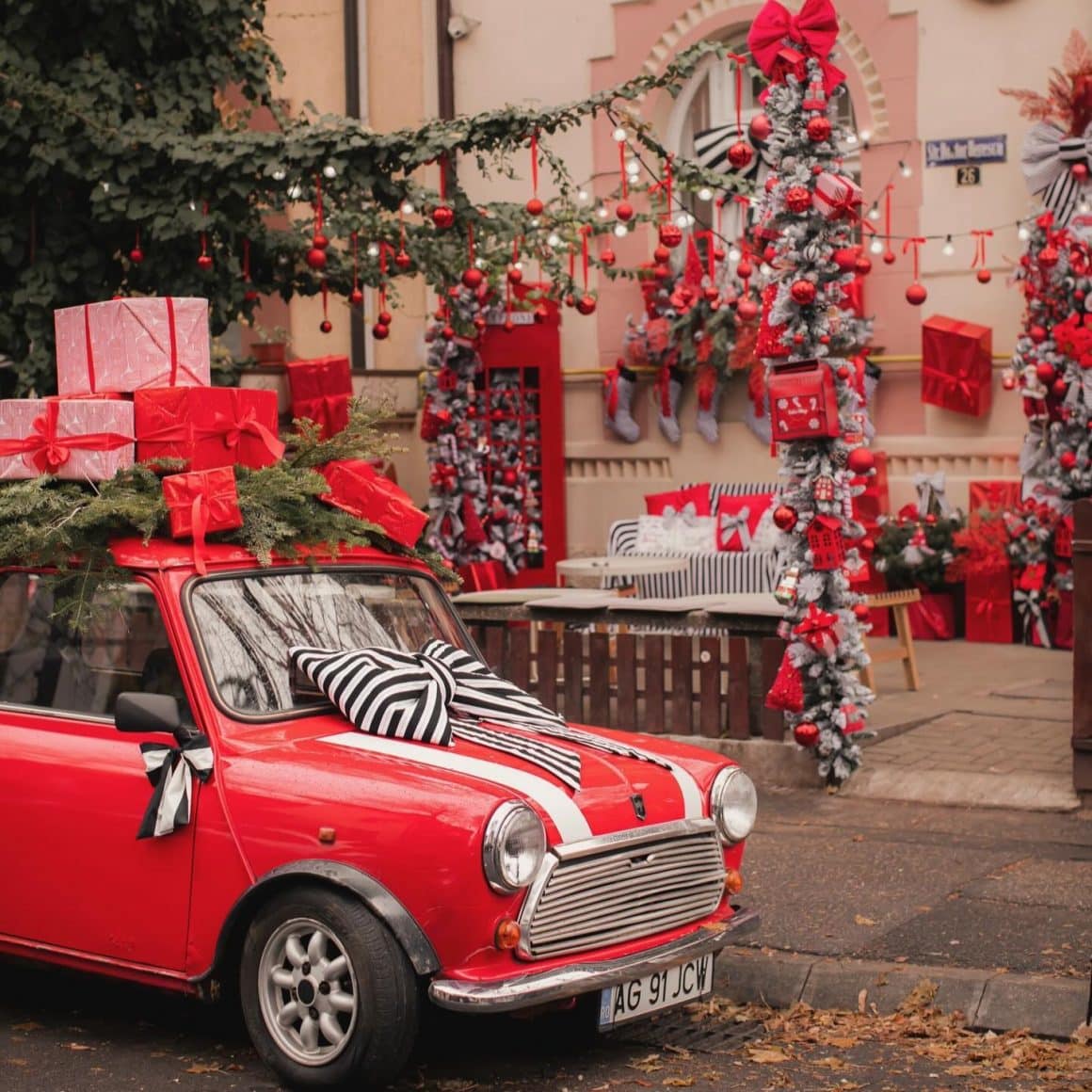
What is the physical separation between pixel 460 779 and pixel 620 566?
8482mm

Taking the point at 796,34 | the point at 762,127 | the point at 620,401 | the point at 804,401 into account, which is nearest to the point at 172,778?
the point at 804,401

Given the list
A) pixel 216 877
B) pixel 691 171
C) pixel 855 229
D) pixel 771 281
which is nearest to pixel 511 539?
pixel 855 229

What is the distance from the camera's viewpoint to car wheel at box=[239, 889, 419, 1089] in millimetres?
4938

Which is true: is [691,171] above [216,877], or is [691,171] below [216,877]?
above

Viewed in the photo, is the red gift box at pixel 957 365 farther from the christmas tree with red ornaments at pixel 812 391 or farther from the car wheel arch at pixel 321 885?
the car wheel arch at pixel 321 885

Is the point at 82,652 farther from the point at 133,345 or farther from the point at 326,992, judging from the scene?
the point at 326,992

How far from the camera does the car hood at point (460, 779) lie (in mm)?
5117

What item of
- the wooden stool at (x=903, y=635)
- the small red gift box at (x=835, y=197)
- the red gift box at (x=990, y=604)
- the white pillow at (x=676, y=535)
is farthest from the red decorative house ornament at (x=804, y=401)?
the white pillow at (x=676, y=535)

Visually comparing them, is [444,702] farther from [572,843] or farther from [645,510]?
[645,510]

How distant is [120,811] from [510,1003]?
4.84 feet

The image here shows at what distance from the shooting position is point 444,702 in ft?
18.7

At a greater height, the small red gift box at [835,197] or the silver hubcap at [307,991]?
the small red gift box at [835,197]

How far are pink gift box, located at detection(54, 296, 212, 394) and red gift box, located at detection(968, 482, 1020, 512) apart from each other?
905 centimetres

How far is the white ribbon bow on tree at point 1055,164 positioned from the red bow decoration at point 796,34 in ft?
17.6
